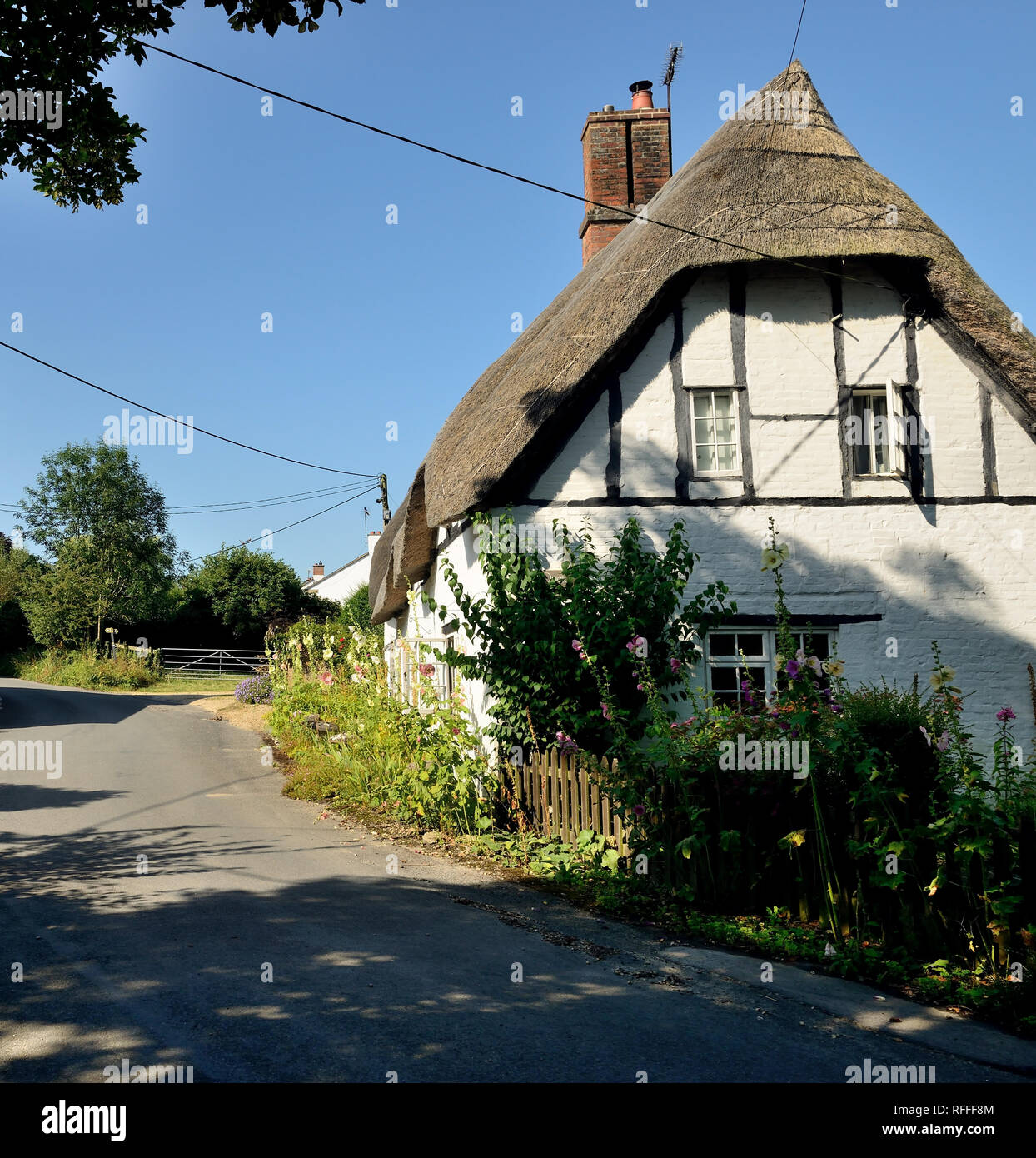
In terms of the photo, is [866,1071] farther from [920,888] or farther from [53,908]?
[53,908]

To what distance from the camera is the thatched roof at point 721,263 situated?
9203 mm

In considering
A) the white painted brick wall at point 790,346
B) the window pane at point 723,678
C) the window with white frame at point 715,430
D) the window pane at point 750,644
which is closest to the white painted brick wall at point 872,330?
the white painted brick wall at point 790,346

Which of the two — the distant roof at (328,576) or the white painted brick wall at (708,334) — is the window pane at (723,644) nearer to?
the white painted brick wall at (708,334)

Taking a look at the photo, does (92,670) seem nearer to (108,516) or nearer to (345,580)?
(108,516)

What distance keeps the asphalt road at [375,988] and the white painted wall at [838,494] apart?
3276mm

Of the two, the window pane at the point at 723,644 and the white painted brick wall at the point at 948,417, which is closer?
the window pane at the point at 723,644

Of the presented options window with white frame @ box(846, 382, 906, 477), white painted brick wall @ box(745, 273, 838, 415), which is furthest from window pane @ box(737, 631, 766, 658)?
white painted brick wall @ box(745, 273, 838, 415)

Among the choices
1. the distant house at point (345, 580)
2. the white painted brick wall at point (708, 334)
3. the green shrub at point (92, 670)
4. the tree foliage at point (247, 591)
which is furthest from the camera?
the distant house at point (345, 580)

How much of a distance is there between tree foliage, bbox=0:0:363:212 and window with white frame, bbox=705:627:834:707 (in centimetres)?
643

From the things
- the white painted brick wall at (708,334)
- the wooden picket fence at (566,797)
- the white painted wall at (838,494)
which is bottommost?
the wooden picket fence at (566,797)

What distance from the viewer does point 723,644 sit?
9.46m

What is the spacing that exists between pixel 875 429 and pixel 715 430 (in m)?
1.71

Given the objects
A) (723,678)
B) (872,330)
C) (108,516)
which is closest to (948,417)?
(872,330)
